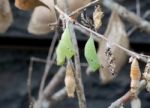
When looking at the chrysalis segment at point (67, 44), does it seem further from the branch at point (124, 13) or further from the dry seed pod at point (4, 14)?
the branch at point (124, 13)

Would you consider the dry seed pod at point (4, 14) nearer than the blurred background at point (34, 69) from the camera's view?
Yes

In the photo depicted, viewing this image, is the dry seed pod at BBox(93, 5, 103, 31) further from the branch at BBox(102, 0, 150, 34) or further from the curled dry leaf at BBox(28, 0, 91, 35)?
the branch at BBox(102, 0, 150, 34)

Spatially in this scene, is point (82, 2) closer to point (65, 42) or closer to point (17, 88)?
point (65, 42)

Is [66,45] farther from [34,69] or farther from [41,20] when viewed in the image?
[34,69]

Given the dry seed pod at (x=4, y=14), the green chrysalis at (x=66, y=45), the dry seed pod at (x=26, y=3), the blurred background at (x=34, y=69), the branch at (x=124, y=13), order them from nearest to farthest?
1. the green chrysalis at (x=66, y=45)
2. the dry seed pod at (x=26, y=3)
3. the dry seed pod at (x=4, y=14)
4. the branch at (x=124, y=13)
5. the blurred background at (x=34, y=69)

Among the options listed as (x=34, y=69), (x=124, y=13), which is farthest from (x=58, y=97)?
(x=34, y=69)

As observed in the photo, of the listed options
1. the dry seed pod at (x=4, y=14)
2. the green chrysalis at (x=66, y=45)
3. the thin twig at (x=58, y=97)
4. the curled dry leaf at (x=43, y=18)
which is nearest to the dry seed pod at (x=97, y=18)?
the green chrysalis at (x=66, y=45)

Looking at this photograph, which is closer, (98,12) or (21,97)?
(98,12)

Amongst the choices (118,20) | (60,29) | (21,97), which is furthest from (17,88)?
(60,29)
